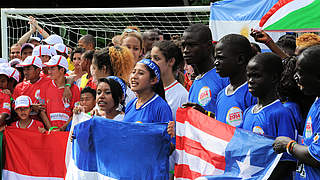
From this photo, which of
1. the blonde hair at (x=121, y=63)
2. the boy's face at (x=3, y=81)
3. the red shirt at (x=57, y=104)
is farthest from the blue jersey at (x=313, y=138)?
the boy's face at (x=3, y=81)

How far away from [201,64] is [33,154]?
260 centimetres

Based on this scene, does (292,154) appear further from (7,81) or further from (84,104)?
(7,81)

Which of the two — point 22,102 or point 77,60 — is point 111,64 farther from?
point 77,60

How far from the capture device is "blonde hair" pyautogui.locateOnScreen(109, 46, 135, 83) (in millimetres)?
6031

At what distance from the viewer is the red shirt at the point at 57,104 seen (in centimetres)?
686

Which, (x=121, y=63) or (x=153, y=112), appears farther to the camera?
(x=121, y=63)

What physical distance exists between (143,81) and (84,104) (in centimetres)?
128

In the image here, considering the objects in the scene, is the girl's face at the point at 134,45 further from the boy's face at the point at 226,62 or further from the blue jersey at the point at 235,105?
the blue jersey at the point at 235,105

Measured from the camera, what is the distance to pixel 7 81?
7328mm

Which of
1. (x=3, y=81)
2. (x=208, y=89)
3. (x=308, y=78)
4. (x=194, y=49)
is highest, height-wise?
(x=194, y=49)

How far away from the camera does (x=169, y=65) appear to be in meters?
5.91

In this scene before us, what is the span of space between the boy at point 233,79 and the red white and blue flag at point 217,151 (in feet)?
0.88

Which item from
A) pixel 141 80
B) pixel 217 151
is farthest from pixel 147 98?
pixel 217 151

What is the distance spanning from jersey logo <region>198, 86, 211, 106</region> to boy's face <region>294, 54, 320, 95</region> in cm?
144
